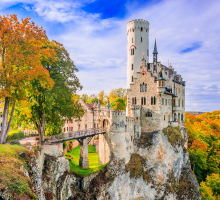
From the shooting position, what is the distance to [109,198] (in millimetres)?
28000

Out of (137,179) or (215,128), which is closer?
(137,179)

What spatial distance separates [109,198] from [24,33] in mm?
26555

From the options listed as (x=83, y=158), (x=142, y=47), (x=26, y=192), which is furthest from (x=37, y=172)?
(x=142, y=47)

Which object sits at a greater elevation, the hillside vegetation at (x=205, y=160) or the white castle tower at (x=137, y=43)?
the white castle tower at (x=137, y=43)

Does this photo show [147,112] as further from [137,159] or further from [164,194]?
[164,194]

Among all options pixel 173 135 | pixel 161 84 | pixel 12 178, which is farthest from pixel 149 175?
pixel 12 178

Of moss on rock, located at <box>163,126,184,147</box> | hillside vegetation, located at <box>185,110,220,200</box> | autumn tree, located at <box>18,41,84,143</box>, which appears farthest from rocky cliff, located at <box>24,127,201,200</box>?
hillside vegetation, located at <box>185,110,220,200</box>

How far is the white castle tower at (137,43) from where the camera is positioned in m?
42.4

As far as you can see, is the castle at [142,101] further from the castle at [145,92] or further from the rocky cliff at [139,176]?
the rocky cliff at [139,176]

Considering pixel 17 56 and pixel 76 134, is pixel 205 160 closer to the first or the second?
pixel 76 134

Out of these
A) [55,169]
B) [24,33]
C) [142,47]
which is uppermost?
[142,47]

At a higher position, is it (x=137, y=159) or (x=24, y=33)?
(x=24, y=33)

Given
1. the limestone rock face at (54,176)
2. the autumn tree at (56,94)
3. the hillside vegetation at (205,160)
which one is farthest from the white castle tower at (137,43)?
the hillside vegetation at (205,160)

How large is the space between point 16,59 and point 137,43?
1248 inches
